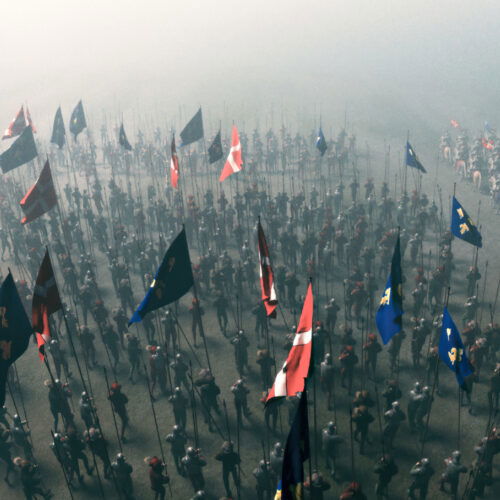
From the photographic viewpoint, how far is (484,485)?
38.5 ft

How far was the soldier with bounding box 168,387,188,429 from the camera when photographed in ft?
44.5

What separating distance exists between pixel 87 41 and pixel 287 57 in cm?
5426

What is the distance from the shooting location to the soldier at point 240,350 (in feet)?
51.1

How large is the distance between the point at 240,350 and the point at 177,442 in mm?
3903

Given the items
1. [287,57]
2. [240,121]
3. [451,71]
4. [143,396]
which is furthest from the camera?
[287,57]

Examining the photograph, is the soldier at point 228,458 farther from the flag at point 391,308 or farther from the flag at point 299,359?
the flag at point 391,308

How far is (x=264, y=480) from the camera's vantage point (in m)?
11.3

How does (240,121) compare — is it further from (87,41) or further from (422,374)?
(87,41)

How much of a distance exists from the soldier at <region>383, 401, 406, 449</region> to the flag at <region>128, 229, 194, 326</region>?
18.4 feet

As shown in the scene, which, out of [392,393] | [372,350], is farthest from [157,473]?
[372,350]

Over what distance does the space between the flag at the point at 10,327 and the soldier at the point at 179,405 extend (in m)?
4.08

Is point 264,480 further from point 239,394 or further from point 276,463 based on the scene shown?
point 239,394

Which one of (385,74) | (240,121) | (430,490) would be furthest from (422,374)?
(385,74)

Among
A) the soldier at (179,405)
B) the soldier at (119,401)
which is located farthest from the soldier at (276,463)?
the soldier at (119,401)
